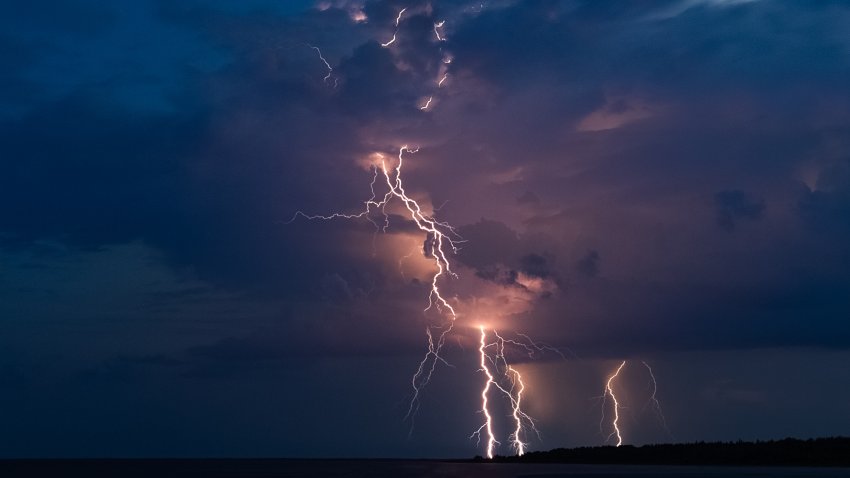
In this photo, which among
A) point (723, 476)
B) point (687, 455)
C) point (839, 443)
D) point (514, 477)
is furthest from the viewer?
point (687, 455)

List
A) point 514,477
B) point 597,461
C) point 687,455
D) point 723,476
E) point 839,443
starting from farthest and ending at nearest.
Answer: point 597,461 → point 687,455 → point 839,443 → point 514,477 → point 723,476

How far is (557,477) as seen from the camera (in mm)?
59781

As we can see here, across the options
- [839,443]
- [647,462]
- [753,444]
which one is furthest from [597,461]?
[839,443]

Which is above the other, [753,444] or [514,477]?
[753,444]

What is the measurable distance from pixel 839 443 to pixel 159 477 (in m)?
54.9

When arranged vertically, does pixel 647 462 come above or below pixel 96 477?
above

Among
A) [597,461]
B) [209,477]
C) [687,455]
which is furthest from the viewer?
[597,461]

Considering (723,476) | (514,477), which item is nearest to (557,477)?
(514,477)

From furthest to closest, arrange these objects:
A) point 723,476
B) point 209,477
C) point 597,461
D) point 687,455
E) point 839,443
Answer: point 597,461
point 687,455
point 839,443
point 209,477
point 723,476

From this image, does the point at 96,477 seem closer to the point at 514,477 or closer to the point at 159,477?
the point at 159,477

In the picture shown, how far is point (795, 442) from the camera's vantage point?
8738 cm

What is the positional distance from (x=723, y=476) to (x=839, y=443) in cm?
3358

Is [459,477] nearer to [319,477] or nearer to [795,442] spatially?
[319,477]

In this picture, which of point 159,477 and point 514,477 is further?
point 159,477
